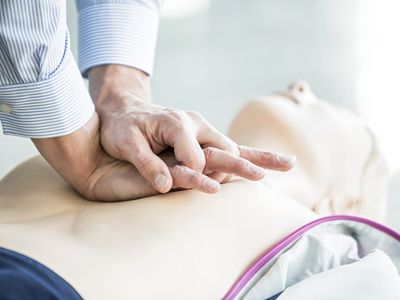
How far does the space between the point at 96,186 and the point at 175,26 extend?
1.77 metres

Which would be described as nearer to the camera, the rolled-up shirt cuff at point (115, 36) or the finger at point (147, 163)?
the finger at point (147, 163)

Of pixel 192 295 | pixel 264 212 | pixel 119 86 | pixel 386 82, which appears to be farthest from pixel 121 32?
pixel 386 82

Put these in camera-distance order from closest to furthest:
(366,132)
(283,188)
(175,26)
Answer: (283,188) → (366,132) → (175,26)

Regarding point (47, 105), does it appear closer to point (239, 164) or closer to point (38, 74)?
point (38, 74)

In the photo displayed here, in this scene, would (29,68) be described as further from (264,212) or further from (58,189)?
(264,212)

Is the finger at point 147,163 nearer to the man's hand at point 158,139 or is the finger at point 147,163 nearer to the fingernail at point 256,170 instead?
the man's hand at point 158,139

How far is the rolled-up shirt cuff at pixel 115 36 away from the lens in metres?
1.34

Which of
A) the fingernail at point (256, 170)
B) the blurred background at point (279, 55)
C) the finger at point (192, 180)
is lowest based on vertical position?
the blurred background at point (279, 55)

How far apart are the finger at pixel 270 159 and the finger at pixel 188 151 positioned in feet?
0.31

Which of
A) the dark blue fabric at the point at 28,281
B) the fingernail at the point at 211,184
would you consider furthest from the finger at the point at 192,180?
the dark blue fabric at the point at 28,281

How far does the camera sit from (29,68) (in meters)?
1.05

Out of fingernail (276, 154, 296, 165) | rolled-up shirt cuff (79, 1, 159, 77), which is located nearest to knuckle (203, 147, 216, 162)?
fingernail (276, 154, 296, 165)

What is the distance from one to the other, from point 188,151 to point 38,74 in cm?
23

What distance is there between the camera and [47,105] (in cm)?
109
